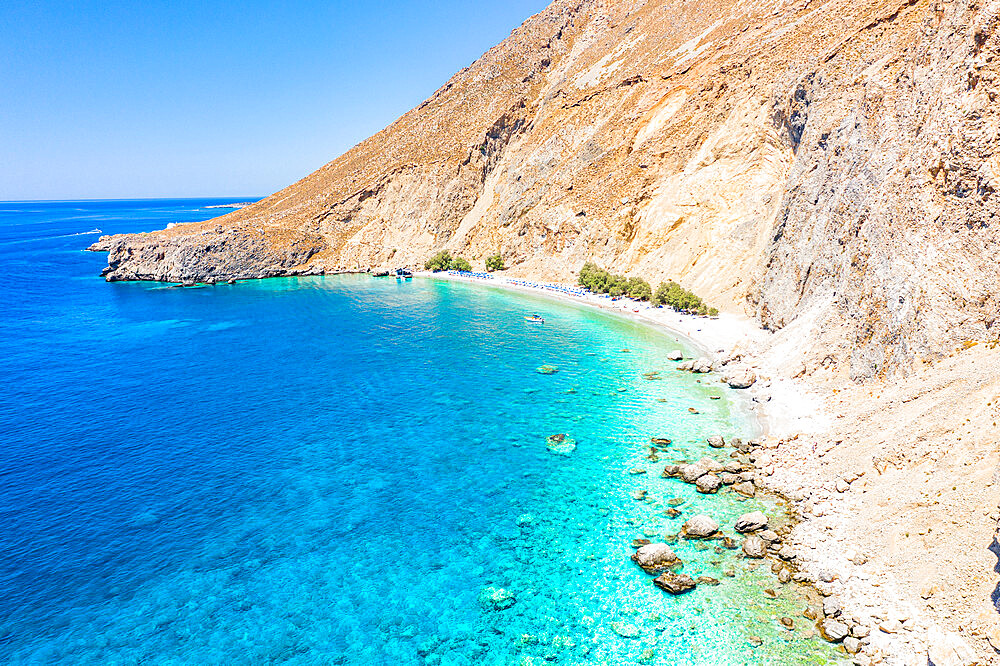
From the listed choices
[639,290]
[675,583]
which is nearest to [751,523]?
[675,583]

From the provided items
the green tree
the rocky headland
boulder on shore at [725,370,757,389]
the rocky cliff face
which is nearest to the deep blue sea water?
boulder on shore at [725,370,757,389]

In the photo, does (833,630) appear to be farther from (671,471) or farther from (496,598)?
(496,598)

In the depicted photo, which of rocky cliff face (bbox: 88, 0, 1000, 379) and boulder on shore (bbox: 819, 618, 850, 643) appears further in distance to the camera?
rocky cliff face (bbox: 88, 0, 1000, 379)

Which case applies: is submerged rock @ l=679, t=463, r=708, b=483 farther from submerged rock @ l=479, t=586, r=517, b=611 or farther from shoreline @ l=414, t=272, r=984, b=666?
submerged rock @ l=479, t=586, r=517, b=611

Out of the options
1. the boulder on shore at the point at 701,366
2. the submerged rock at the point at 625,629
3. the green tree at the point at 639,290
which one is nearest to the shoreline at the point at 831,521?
the boulder on shore at the point at 701,366

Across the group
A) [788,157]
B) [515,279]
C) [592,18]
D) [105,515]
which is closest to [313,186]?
[515,279]

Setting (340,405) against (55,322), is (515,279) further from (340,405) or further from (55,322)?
(55,322)
